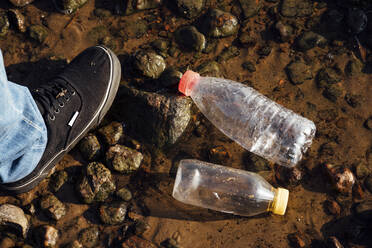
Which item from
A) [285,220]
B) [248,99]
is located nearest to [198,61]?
[248,99]

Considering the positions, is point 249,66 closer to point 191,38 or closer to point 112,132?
point 191,38

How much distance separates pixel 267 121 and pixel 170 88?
1.06 metres

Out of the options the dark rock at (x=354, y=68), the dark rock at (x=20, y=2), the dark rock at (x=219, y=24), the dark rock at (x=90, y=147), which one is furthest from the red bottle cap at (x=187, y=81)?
the dark rock at (x=20, y=2)

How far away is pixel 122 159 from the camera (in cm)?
312

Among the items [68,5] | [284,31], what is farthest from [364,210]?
[68,5]

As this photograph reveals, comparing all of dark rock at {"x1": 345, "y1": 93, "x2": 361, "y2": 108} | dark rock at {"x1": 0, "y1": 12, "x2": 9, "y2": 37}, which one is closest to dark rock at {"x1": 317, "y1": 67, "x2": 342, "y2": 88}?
dark rock at {"x1": 345, "y1": 93, "x2": 361, "y2": 108}

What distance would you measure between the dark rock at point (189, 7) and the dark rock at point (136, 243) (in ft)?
7.84

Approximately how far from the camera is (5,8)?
3.57m

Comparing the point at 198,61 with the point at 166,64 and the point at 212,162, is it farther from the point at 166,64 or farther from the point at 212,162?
the point at 212,162

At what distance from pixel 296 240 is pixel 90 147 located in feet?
7.13

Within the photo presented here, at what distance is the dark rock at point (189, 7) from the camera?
3.50 m

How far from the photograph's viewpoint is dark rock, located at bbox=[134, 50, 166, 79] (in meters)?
3.33

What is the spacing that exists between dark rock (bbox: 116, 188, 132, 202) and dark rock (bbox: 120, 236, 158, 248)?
37 centimetres

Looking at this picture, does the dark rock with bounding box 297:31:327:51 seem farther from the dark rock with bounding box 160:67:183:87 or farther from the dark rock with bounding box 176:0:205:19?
the dark rock with bounding box 160:67:183:87
